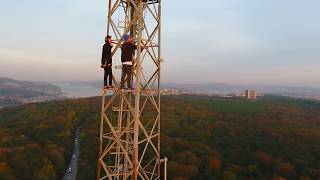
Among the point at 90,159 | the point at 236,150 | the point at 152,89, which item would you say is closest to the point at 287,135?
the point at 236,150

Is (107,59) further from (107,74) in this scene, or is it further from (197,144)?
(197,144)

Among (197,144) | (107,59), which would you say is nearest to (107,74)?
(107,59)

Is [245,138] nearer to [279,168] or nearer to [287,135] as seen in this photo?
[287,135]

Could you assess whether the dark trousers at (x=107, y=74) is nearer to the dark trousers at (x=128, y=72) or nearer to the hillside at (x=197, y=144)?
the dark trousers at (x=128, y=72)

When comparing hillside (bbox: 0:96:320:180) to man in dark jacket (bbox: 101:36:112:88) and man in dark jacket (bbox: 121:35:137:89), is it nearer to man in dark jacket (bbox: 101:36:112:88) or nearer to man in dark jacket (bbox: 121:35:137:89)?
man in dark jacket (bbox: 101:36:112:88)

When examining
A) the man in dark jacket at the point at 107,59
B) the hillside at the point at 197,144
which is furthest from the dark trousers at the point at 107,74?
the hillside at the point at 197,144
